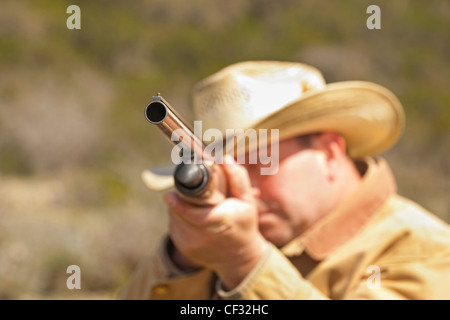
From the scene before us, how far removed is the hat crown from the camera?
8.63 ft

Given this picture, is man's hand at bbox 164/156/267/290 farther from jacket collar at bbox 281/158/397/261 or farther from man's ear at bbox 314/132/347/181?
man's ear at bbox 314/132/347/181

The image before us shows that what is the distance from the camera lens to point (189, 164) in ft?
6.27

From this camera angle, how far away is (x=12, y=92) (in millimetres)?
17109

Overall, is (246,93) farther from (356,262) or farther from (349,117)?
(356,262)

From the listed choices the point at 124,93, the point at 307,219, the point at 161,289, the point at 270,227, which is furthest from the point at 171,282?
the point at 124,93

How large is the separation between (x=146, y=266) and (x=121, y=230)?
6.64m

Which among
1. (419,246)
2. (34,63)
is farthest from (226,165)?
(34,63)

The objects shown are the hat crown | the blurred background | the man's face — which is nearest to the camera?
the man's face

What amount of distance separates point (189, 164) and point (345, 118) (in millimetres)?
1037

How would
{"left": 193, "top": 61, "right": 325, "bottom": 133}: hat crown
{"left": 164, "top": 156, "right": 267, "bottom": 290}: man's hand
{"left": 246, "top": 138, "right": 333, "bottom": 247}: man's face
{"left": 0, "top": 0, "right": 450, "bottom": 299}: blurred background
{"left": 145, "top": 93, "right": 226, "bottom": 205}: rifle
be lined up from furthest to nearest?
{"left": 0, "top": 0, "right": 450, "bottom": 299}: blurred background < {"left": 193, "top": 61, "right": 325, "bottom": 133}: hat crown < {"left": 246, "top": 138, "right": 333, "bottom": 247}: man's face < {"left": 164, "top": 156, "right": 267, "bottom": 290}: man's hand < {"left": 145, "top": 93, "right": 226, "bottom": 205}: rifle

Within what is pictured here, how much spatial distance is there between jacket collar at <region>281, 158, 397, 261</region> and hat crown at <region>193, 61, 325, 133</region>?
45 cm

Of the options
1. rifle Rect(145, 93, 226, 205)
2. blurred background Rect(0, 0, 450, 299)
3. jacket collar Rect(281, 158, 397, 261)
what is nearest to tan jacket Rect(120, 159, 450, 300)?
jacket collar Rect(281, 158, 397, 261)

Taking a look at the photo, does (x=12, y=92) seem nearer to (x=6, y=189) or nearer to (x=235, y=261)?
(x=6, y=189)

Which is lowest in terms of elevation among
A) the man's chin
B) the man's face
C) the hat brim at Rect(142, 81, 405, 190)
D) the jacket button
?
the jacket button
